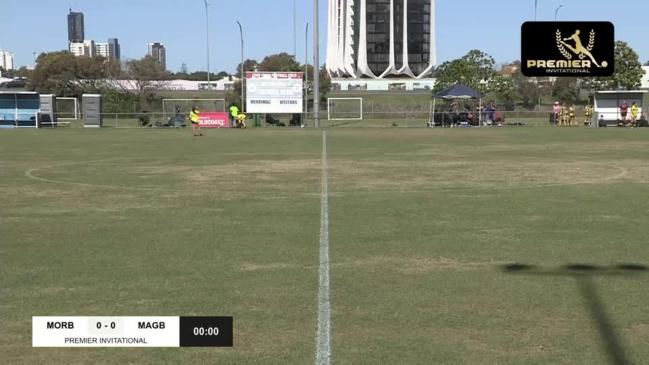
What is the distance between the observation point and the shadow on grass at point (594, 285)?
17.3ft

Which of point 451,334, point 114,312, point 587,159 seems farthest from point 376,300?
point 587,159

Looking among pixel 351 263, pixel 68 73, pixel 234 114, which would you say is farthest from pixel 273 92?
pixel 68 73

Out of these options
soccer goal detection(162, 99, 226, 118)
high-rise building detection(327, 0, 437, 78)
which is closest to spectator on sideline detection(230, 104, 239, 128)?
soccer goal detection(162, 99, 226, 118)

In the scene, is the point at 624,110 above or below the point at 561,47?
below

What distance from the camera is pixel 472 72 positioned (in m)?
87.1

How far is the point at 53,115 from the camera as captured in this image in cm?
5422

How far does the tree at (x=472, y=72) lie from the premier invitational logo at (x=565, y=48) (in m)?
68.0

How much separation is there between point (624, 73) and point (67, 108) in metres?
60.9

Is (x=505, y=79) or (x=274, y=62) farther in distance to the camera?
(x=274, y=62)

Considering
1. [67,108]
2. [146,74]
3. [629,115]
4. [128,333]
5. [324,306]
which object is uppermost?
[146,74]

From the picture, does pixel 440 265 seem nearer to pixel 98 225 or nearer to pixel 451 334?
pixel 451 334

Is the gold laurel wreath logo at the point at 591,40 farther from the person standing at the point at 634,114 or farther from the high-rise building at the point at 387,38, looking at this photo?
the high-rise building at the point at 387,38

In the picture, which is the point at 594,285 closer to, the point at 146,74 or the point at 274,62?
the point at 146,74

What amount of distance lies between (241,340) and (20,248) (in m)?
4.67
